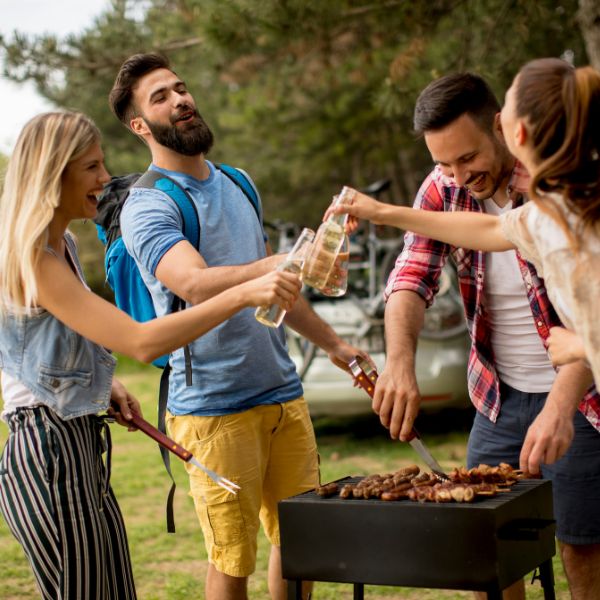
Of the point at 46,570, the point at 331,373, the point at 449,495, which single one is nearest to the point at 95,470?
the point at 46,570

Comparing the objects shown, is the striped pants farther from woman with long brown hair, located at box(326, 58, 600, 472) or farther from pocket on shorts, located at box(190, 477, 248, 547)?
woman with long brown hair, located at box(326, 58, 600, 472)

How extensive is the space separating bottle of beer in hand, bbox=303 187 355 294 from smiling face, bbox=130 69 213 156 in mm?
972

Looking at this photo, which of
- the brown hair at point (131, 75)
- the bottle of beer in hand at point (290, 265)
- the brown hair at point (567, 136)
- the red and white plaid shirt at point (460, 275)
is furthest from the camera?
the brown hair at point (131, 75)

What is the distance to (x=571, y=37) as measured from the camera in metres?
9.16

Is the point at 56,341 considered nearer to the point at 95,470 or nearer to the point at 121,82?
the point at 95,470

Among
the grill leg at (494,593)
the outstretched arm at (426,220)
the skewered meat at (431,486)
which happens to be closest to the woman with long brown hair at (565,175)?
the outstretched arm at (426,220)

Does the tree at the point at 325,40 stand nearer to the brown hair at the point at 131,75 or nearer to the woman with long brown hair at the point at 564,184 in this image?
the brown hair at the point at 131,75

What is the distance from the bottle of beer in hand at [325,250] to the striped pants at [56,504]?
2.83 ft

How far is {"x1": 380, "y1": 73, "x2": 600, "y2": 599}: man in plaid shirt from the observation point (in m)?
3.45

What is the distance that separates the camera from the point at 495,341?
150 inches

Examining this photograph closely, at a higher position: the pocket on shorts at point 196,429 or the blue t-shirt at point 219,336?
the blue t-shirt at point 219,336

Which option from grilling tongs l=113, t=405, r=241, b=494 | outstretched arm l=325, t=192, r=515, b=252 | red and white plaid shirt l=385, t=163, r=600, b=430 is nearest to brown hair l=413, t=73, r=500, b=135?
red and white plaid shirt l=385, t=163, r=600, b=430

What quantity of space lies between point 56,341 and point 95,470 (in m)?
0.44

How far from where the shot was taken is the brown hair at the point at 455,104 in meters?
3.49
